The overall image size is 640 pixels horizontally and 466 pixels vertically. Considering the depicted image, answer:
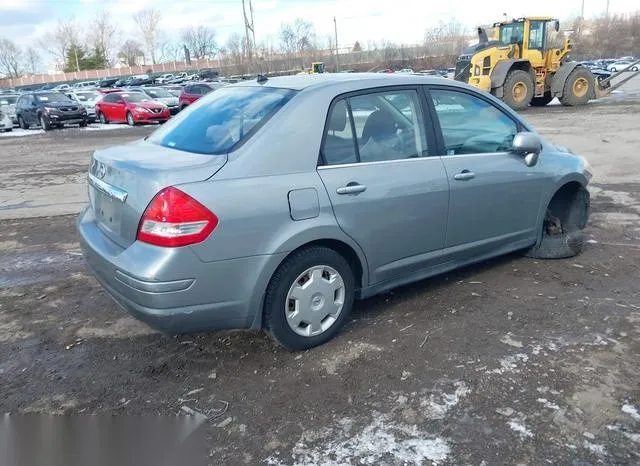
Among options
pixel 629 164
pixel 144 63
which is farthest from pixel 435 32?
pixel 629 164

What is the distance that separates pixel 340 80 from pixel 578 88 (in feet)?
72.1

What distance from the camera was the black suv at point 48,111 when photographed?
2322cm

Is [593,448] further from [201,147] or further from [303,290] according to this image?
[201,147]

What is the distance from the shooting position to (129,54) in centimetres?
9781

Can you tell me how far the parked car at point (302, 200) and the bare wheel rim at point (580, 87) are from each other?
20.4m

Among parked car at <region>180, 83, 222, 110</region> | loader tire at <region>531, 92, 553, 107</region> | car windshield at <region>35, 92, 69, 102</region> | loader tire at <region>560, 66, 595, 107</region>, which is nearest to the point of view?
loader tire at <region>560, 66, 595, 107</region>

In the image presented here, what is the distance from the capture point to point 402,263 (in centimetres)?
400

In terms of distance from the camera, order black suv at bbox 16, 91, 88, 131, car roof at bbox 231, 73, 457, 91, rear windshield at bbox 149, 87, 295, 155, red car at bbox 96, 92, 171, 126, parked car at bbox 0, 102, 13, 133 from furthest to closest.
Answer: parked car at bbox 0, 102, 13, 133 < black suv at bbox 16, 91, 88, 131 < red car at bbox 96, 92, 171, 126 < car roof at bbox 231, 73, 457, 91 < rear windshield at bbox 149, 87, 295, 155

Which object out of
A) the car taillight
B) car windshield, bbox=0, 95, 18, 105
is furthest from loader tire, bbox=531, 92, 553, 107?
car windshield, bbox=0, 95, 18, 105

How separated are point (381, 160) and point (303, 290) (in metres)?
1.03

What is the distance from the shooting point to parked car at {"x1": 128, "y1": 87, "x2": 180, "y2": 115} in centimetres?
2611

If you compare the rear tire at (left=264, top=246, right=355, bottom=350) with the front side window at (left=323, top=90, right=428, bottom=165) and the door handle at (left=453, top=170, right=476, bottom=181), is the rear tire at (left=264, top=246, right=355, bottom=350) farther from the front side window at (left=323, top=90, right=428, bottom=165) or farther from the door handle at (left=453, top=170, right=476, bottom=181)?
the door handle at (left=453, top=170, right=476, bottom=181)

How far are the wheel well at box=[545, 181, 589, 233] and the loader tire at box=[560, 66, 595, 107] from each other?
19231 millimetres

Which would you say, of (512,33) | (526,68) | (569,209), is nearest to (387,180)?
(569,209)
